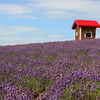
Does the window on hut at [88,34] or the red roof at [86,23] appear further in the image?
the window on hut at [88,34]

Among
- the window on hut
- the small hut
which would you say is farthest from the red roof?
the window on hut

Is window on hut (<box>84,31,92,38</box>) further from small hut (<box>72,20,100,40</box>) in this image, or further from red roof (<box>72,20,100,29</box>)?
red roof (<box>72,20,100,29</box>)

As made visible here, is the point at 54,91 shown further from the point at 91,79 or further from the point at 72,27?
the point at 72,27

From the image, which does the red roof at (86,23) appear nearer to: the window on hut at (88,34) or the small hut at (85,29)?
the small hut at (85,29)

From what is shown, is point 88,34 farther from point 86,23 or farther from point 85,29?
point 86,23

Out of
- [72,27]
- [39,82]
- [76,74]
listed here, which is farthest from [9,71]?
[72,27]

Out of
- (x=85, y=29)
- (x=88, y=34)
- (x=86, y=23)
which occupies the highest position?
(x=86, y=23)

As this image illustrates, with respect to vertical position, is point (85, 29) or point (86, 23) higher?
point (86, 23)

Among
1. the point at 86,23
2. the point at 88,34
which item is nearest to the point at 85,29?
the point at 88,34

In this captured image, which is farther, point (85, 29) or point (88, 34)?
point (88, 34)

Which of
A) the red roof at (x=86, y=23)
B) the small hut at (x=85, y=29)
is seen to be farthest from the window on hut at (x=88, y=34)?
the red roof at (x=86, y=23)

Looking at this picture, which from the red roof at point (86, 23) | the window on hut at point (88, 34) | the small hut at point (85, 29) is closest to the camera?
the small hut at point (85, 29)

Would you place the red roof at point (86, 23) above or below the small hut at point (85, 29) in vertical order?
above

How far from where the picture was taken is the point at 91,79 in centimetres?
493
